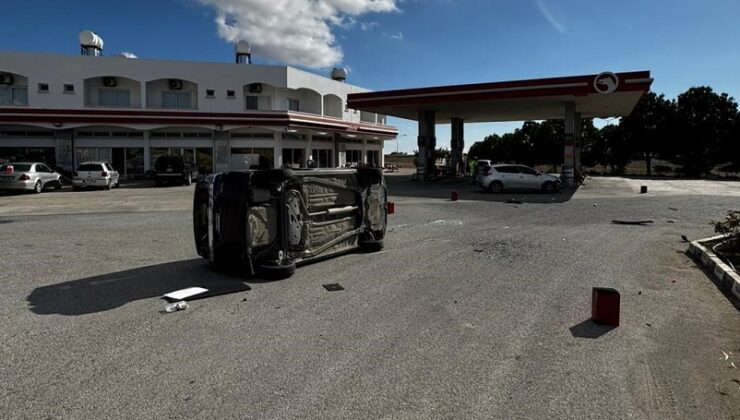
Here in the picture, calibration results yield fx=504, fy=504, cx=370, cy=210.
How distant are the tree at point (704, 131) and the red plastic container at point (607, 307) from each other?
4896cm

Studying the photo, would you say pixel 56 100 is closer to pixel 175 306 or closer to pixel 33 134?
pixel 33 134

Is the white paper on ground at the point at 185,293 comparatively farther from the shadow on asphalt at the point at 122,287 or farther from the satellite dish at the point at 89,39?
the satellite dish at the point at 89,39

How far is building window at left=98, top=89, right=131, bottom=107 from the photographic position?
3722cm

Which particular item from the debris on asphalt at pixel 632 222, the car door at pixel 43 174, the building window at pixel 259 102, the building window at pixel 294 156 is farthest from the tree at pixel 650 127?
the car door at pixel 43 174

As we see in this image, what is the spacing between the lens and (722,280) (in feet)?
24.1

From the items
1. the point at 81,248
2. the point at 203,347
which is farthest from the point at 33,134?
the point at 203,347

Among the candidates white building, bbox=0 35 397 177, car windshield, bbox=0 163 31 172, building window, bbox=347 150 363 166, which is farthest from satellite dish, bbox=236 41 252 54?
car windshield, bbox=0 163 31 172

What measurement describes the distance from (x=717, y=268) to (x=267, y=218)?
22.6ft

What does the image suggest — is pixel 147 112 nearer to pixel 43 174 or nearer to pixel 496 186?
pixel 43 174

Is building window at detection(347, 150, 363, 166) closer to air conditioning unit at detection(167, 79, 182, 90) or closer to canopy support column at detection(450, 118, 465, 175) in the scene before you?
canopy support column at detection(450, 118, 465, 175)

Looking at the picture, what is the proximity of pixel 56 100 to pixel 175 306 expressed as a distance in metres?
36.2

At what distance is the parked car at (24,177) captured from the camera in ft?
78.9

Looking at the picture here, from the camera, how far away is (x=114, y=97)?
37.6 m

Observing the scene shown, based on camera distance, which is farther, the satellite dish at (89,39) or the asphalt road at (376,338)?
the satellite dish at (89,39)
